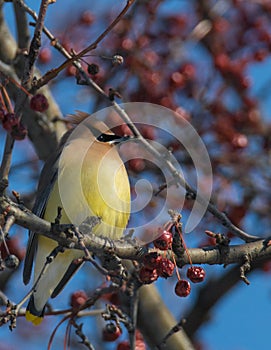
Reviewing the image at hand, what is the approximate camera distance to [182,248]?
109 inches

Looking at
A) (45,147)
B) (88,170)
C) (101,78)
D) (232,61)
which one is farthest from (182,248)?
(232,61)

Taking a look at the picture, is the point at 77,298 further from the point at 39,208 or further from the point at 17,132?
the point at 17,132

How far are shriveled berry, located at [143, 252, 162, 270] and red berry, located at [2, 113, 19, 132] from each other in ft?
2.17

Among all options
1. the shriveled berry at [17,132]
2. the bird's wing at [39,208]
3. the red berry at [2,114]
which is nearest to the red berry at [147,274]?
the shriveled berry at [17,132]

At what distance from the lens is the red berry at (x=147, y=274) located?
2.76 meters

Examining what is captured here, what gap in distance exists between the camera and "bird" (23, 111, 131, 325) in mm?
3404

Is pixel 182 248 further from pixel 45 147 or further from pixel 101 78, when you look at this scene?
pixel 101 78

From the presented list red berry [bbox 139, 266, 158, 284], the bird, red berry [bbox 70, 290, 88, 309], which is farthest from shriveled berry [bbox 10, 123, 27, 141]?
red berry [bbox 70, 290, 88, 309]

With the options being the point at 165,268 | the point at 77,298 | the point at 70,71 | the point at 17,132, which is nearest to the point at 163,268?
the point at 165,268

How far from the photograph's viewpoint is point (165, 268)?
8.84 ft

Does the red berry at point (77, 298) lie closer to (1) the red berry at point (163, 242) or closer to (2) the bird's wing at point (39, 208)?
(2) the bird's wing at point (39, 208)

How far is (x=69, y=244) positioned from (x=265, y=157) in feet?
8.99

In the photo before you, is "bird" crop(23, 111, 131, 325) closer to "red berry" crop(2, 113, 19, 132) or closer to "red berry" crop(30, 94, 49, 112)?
"red berry" crop(30, 94, 49, 112)

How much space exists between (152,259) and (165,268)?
2.2 inches
